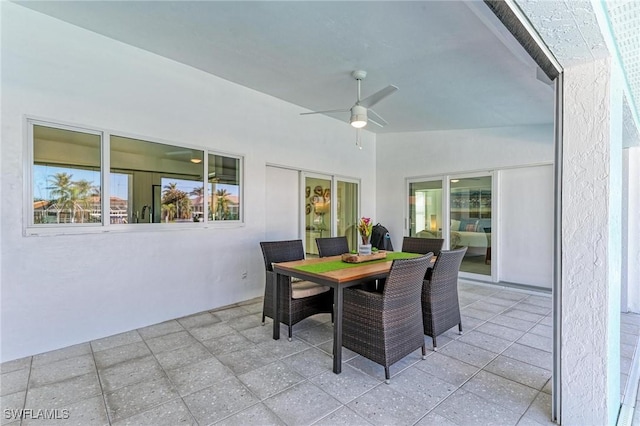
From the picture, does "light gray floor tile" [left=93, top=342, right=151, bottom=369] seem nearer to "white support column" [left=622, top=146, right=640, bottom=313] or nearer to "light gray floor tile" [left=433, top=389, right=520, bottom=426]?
"light gray floor tile" [left=433, top=389, right=520, bottom=426]

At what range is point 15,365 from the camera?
245cm

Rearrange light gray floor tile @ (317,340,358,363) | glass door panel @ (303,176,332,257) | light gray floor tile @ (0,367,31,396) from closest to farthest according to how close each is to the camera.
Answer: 1. light gray floor tile @ (0,367,31,396)
2. light gray floor tile @ (317,340,358,363)
3. glass door panel @ (303,176,332,257)

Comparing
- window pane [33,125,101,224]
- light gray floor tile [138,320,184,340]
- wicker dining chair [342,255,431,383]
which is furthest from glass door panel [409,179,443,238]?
window pane [33,125,101,224]

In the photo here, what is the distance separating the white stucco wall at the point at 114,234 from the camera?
101 inches

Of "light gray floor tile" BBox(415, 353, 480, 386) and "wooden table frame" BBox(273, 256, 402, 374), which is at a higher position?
"wooden table frame" BBox(273, 256, 402, 374)

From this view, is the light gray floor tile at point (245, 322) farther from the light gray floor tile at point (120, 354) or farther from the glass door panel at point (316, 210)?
the glass door panel at point (316, 210)

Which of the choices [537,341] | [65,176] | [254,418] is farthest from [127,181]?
[537,341]

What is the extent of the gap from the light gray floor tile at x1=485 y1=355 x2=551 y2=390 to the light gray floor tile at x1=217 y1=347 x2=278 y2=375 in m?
1.90

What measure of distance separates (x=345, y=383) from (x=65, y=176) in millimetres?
3289

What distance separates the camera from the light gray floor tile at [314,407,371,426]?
1761 mm

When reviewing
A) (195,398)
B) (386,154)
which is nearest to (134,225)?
(195,398)

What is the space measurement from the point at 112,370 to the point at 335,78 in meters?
3.75

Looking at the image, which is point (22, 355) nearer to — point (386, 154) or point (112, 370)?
point (112, 370)

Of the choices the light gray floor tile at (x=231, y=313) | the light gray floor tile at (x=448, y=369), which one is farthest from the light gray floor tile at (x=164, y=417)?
the light gray floor tile at (x=448, y=369)
